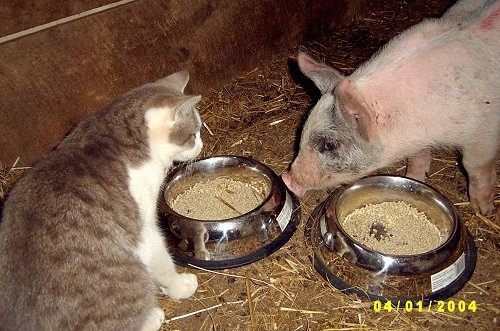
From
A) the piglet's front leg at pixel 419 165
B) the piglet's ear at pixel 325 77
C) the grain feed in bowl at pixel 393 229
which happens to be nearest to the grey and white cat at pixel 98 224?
the piglet's ear at pixel 325 77

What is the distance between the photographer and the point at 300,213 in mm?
3523

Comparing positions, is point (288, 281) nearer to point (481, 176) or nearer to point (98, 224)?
point (98, 224)

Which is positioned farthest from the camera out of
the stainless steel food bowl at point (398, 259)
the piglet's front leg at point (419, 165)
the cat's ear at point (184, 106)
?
the piglet's front leg at point (419, 165)

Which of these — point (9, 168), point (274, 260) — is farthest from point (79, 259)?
point (9, 168)

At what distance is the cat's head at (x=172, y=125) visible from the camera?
8.22ft

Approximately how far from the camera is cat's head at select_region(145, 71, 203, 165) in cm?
251

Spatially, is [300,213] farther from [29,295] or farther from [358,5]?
[358,5]

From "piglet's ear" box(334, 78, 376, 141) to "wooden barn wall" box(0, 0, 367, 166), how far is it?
1691 millimetres

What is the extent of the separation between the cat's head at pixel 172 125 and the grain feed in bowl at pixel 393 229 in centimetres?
115

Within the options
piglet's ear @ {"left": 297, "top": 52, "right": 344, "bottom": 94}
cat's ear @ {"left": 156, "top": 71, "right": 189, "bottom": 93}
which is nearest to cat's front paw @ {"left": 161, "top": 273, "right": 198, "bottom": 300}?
cat's ear @ {"left": 156, "top": 71, "right": 189, "bottom": 93}

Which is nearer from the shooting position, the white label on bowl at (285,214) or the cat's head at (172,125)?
the cat's head at (172,125)

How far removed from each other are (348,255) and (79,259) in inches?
56.4

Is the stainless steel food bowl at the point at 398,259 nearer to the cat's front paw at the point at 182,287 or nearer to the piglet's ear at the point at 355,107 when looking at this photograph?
the piglet's ear at the point at 355,107

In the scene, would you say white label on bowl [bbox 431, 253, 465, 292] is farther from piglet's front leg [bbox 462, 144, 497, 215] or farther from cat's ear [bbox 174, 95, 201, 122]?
cat's ear [bbox 174, 95, 201, 122]
